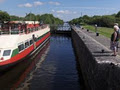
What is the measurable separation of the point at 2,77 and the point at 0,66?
99 cm

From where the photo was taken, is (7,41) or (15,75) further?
(7,41)

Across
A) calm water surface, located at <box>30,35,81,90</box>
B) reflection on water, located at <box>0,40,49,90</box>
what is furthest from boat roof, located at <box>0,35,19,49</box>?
calm water surface, located at <box>30,35,81,90</box>

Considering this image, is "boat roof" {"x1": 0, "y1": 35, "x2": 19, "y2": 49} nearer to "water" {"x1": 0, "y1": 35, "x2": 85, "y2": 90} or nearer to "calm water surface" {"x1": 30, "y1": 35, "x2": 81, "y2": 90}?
"water" {"x1": 0, "y1": 35, "x2": 85, "y2": 90}

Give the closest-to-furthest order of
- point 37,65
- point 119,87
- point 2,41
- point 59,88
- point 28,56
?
1. point 119,87
2. point 59,88
3. point 2,41
4. point 37,65
5. point 28,56

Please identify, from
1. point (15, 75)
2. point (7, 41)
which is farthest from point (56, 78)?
point (7, 41)

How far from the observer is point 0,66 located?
19.6 m

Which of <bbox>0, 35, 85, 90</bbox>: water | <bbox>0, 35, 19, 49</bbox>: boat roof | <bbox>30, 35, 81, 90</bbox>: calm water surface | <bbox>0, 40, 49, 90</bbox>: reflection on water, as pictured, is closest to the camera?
<bbox>30, 35, 81, 90</bbox>: calm water surface

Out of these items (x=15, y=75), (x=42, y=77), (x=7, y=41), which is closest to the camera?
(x=42, y=77)

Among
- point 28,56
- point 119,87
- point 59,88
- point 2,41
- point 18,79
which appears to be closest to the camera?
point 119,87

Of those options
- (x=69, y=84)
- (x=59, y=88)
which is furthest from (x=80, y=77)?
(x=59, y=88)

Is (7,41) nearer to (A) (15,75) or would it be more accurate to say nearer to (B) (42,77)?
(A) (15,75)

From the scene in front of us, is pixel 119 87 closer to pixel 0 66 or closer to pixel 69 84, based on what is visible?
pixel 69 84

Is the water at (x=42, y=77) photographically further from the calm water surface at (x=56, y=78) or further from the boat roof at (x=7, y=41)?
the boat roof at (x=7, y=41)

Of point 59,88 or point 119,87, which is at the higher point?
point 119,87
